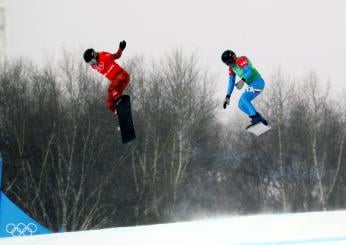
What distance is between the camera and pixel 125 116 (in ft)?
26.9

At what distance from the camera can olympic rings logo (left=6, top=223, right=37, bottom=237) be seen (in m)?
10.6

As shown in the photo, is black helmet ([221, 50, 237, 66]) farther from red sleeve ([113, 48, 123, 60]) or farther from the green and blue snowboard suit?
red sleeve ([113, 48, 123, 60])

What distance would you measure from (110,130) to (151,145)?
2.77 m

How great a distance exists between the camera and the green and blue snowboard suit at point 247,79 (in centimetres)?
819

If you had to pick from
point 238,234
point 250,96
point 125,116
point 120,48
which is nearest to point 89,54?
point 120,48

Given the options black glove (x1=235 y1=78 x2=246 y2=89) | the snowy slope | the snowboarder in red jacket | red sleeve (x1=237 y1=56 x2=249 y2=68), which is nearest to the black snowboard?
the snowboarder in red jacket

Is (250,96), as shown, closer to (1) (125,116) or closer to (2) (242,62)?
(2) (242,62)

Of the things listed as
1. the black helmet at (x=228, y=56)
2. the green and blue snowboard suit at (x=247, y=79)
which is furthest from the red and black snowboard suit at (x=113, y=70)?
the green and blue snowboard suit at (x=247, y=79)

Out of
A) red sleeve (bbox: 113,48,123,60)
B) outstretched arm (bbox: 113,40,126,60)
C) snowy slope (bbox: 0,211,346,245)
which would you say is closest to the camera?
snowy slope (bbox: 0,211,346,245)

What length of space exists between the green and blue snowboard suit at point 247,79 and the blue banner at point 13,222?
597cm

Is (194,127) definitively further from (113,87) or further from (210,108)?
(113,87)

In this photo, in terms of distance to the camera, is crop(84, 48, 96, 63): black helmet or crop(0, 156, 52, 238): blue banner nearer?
crop(84, 48, 96, 63): black helmet

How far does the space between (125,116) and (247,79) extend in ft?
8.16

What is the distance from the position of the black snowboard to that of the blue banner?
4.12m
